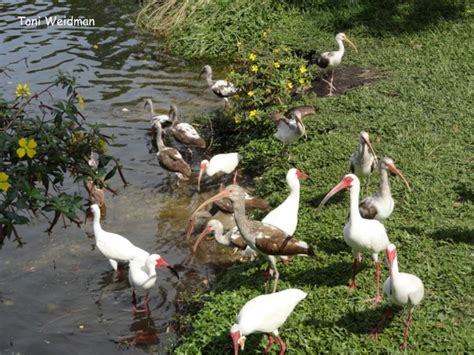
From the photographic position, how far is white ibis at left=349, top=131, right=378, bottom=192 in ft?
27.3

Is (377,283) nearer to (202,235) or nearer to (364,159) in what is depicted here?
(364,159)

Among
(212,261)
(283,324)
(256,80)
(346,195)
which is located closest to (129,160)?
(256,80)

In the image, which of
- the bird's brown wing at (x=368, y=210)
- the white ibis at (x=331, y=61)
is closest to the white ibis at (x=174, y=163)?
the white ibis at (x=331, y=61)

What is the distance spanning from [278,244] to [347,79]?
6.37 meters

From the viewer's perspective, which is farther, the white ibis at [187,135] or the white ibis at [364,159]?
the white ibis at [187,135]

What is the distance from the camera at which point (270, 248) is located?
22.1ft

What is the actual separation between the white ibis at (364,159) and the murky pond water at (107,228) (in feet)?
7.49

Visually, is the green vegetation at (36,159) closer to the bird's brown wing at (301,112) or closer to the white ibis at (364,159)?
the white ibis at (364,159)

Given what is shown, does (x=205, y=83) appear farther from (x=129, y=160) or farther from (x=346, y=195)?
(x=346, y=195)

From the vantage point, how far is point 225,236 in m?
8.22

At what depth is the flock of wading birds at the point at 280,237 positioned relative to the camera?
5.79 m

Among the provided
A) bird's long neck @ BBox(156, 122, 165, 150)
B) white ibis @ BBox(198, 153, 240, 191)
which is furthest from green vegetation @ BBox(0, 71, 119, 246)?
bird's long neck @ BBox(156, 122, 165, 150)

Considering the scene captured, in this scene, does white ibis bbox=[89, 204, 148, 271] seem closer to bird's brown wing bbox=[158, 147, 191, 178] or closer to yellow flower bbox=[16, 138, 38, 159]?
bird's brown wing bbox=[158, 147, 191, 178]

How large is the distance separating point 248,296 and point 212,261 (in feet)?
5.42
